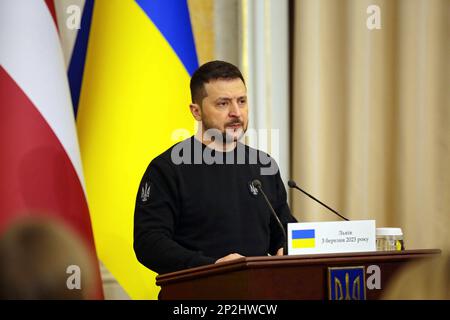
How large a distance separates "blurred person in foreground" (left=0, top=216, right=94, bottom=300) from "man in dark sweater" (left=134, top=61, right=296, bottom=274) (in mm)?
616

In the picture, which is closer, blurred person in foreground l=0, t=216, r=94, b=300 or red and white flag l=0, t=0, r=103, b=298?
blurred person in foreground l=0, t=216, r=94, b=300

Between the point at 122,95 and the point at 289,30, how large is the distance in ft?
4.18

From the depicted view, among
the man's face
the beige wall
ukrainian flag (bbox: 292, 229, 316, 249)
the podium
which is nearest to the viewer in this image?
the podium

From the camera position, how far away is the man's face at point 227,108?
310 centimetres

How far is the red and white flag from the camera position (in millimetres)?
3361

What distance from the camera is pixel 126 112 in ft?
12.1

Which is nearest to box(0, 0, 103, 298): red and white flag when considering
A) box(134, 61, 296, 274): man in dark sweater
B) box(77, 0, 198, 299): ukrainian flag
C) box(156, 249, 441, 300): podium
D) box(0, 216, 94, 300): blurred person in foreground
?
box(0, 216, 94, 300): blurred person in foreground

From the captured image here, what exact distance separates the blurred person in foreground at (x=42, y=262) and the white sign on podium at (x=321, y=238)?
1.49 metres

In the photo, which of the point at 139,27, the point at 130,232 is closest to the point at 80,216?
the point at 130,232

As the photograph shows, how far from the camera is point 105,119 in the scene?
12.1 ft

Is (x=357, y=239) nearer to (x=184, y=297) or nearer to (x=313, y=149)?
(x=184, y=297)

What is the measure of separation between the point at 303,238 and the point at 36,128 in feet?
5.64

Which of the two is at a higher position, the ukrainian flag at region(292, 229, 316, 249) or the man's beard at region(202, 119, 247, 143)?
the man's beard at region(202, 119, 247, 143)

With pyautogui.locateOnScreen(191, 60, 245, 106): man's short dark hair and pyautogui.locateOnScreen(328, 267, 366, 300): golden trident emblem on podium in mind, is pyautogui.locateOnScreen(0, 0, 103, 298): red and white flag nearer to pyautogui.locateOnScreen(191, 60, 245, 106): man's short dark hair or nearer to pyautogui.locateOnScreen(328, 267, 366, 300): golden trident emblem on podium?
pyautogui.locateOnScreen(191, 60, 245, 106): man's short dark hair
